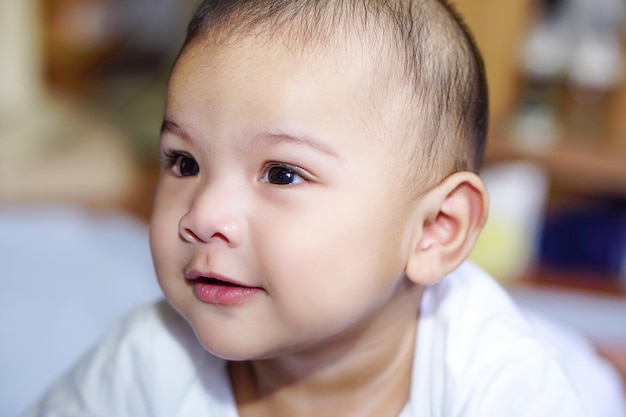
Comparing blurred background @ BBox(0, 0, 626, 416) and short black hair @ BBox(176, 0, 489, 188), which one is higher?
short black hair @ BBox(176, 0, 489, 188)

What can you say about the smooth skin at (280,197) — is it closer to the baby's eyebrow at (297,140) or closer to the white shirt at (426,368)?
the baby's eyebrow at (297,140)

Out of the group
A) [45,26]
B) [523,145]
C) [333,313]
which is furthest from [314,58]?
[45,26]

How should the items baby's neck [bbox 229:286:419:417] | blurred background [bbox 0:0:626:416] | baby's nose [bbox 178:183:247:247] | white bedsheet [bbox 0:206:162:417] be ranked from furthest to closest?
blurred background [bbox 0:0:626:416] < white bedsheet [bbox 0:206:162:417] < baby's neck [bbox 229:286:419:417] < baby's nose [bbox 178:183:247:247]

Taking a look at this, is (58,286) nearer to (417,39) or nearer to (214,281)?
(214,281)

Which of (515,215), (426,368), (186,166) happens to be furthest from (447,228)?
(515,215)

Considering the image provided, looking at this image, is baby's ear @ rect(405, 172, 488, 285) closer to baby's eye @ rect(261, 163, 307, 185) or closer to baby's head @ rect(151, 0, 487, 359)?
baby's head @ rect(151, 0, 487, 359)

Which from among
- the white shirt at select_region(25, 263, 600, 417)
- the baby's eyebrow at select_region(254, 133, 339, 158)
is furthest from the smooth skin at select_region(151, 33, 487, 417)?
the white shirt at select_region(25, 263, 600, 417)

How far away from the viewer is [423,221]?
2.31 feet

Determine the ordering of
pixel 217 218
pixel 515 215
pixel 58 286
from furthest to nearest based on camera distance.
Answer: pixel 515 215 → pixel 58 286 → pixel 217 218

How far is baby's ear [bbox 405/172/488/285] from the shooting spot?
2.30 feet

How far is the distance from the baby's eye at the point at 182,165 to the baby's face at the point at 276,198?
0.02m

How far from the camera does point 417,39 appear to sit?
669 mm

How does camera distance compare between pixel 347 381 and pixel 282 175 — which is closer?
pixel 282 175

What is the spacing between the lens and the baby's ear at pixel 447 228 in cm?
70
